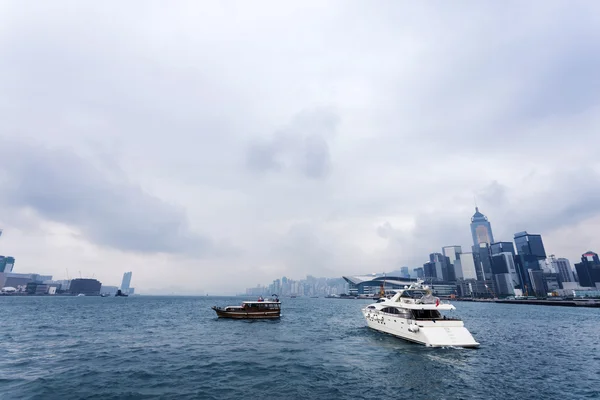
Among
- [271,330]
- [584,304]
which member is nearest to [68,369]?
[271,330]

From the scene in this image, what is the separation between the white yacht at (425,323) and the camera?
113ft

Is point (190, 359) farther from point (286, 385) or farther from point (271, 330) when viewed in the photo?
point (271, 330)

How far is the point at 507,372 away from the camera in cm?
2578

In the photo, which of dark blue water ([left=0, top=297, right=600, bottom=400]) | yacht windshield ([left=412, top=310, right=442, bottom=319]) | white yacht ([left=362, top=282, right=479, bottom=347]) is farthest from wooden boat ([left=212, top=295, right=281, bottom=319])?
yacht windshield ([left=412, top=310, right=442, bottom=319])

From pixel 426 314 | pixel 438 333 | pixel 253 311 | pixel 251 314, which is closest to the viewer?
pixel 438 333

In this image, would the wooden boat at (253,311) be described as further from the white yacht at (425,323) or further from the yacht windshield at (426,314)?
the yacht windshield at (426,314)

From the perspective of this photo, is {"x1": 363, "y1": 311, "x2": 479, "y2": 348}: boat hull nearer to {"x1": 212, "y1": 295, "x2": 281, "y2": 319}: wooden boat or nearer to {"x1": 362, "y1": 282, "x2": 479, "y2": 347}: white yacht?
{"x1": 362, "y1": 282, "x2": 479, "y2": 347}: white yacht

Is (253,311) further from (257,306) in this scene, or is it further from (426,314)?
(426,314)

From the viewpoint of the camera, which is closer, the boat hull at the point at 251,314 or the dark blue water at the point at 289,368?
the dark blue water at the point at 289,368

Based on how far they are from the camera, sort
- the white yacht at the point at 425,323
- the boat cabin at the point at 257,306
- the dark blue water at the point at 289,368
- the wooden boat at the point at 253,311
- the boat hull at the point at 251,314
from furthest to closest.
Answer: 1. the boat cabin at the point at 257,306
2. the wooden boat at the point at 253,311
3. the boat hull at the point at 251,314
4. the white yacht at the point at 425,323
5. the dark blue water at the point at 289,368

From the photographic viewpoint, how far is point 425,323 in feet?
117

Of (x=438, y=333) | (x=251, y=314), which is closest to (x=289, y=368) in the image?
(x=438, y=333)

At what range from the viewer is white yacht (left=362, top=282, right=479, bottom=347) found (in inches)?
1358

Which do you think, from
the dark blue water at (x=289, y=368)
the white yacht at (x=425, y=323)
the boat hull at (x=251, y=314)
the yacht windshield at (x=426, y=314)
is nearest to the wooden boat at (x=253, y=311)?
the boat hull at (x=251, y=314)
